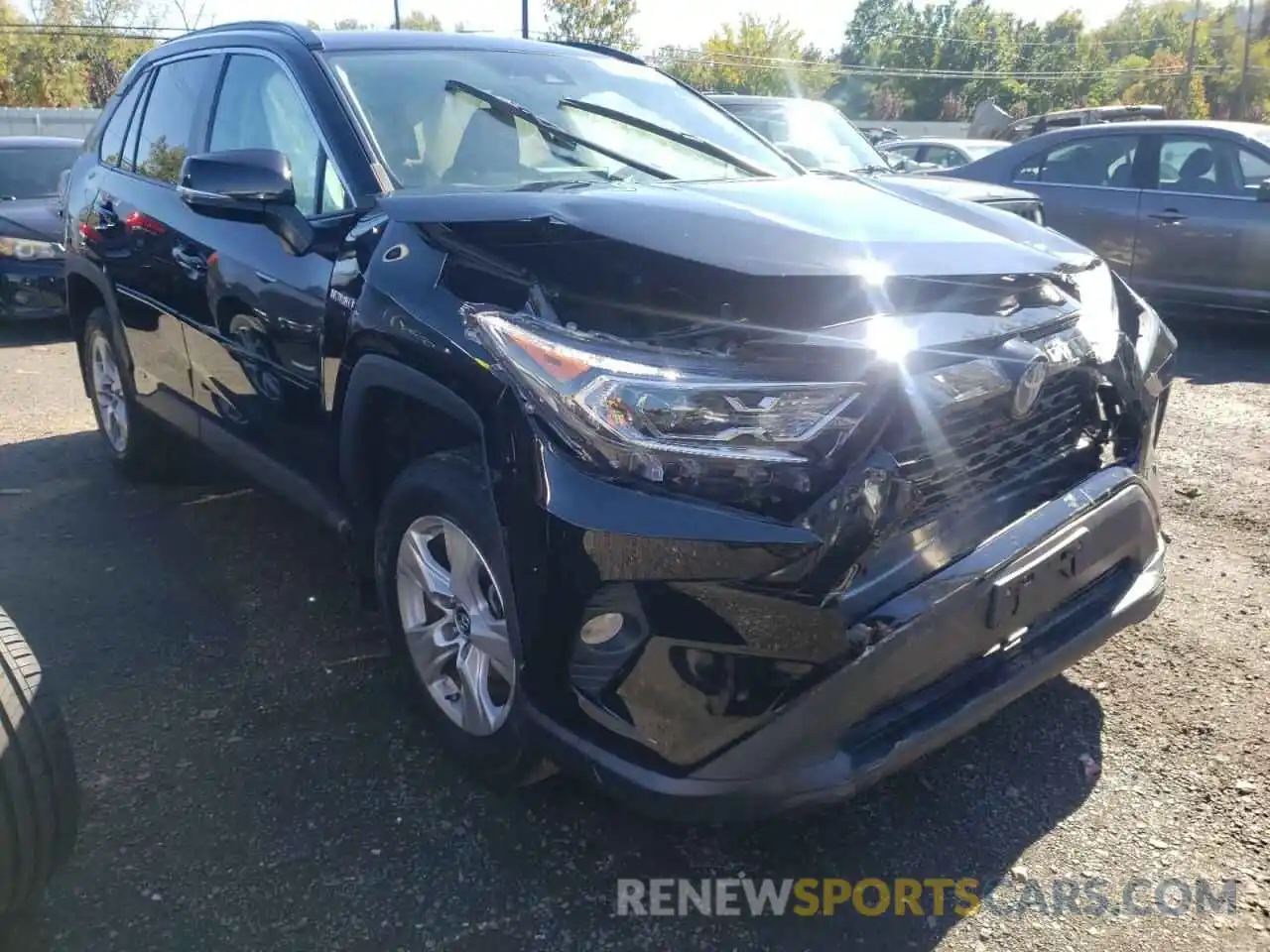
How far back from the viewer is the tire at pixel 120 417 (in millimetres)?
4680

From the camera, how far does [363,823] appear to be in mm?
2588

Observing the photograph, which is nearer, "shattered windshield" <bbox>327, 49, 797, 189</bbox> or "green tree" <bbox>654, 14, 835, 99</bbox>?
"shattered windshield" <bbox>327, 49, 797, 189</bbox>

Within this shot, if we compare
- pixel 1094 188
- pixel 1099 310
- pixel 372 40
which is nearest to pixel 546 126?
pixel 372 40

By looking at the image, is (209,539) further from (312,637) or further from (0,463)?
(0,463)

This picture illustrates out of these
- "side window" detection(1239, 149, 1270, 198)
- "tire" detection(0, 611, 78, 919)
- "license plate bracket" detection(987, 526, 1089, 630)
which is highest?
"side window" detection(1239, 149, 1270, 198)

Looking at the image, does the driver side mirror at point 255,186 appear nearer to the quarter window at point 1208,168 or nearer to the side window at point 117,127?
the side window at point 117,127

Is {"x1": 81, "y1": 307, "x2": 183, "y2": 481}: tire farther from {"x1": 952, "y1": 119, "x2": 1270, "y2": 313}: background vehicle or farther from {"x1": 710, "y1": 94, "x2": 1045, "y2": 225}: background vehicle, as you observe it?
{"x1": 952, "y1": 119, "x2": 1270, "y2": 313}: background vehicle

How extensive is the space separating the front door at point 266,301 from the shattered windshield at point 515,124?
22 cm

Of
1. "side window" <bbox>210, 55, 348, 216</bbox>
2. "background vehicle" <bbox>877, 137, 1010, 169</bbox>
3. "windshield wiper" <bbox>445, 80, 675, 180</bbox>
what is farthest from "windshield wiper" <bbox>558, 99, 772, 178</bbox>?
"background vehicle" <bbox>877, 137, 1010, 169</bbox>

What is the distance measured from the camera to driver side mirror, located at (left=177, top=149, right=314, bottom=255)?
2.86 metres

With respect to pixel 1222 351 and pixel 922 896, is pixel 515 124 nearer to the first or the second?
pixel 922 896

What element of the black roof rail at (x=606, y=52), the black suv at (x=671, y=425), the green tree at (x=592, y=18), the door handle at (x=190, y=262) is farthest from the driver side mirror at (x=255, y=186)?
the green tree at (x=592, y=18)

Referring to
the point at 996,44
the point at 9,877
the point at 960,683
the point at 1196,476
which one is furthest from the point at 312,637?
the point at 996,44

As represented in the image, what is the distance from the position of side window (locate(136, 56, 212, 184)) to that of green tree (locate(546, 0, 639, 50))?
112 ft
